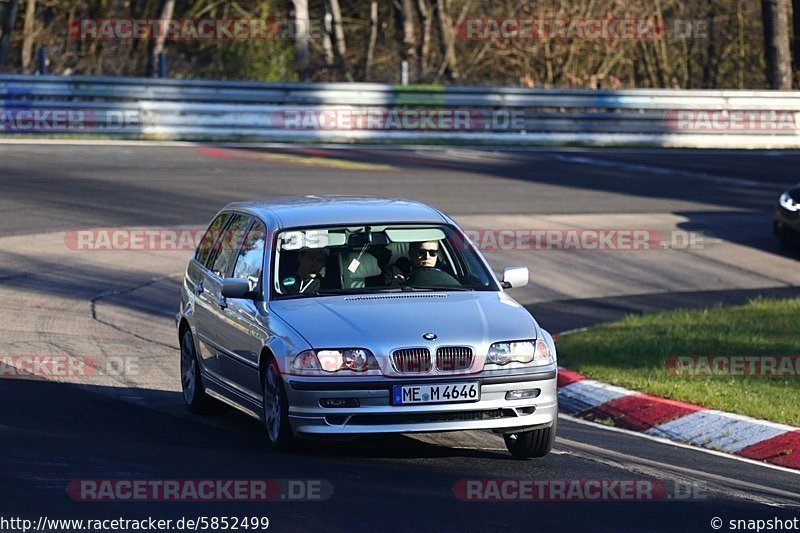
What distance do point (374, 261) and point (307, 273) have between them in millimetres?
423

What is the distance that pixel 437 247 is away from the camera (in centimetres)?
909

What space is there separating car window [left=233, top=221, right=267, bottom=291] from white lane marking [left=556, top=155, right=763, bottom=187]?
51.3ft

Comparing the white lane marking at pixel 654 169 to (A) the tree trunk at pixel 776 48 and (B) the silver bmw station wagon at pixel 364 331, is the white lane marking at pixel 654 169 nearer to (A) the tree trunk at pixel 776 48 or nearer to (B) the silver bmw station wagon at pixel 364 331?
(A) the tree trunk at pixel 776 48

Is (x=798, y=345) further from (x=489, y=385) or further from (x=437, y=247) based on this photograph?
(x=489, y=385)

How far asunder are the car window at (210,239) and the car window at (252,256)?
2.64ft

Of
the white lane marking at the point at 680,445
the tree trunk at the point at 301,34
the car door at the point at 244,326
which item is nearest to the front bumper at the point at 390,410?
the car door at the point at 244,326

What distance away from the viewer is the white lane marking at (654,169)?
23922 millimetres

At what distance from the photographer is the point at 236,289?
8.62 m

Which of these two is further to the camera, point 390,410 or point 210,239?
point 210,239

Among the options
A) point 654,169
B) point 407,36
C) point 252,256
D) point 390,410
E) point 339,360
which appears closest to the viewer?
point 390,410

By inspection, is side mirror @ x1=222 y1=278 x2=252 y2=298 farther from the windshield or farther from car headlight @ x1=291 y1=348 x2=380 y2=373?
car headlight @ x1=291 y1=348 x2=380 y2=373

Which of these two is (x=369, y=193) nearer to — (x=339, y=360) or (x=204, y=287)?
(x=204, y=287)

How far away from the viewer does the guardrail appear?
26.4 m

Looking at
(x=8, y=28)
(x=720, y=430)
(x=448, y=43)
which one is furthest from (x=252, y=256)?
(x=448, y=43)
